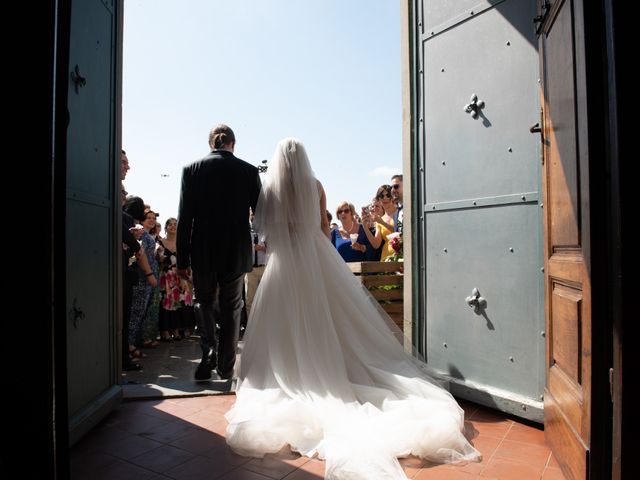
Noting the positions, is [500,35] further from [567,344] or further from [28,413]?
[28,413]

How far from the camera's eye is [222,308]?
4301 millimetres

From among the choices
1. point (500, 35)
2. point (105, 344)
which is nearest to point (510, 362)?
point (500, 35)

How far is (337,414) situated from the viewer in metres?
2.89

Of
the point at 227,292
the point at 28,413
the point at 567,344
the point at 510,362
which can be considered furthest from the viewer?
the point at 227,292

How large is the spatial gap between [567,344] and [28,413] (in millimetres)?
2201

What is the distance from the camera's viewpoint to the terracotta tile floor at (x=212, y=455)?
7.95 ft

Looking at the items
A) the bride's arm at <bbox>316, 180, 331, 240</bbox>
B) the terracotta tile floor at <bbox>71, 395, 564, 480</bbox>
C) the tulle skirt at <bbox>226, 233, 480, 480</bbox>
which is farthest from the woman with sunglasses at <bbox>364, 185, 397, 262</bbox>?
the terracotta tile floor at <bbox>71, 395, 564, 480</bbox>

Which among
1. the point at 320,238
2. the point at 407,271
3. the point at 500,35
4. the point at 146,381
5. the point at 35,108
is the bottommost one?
the point at 146,381

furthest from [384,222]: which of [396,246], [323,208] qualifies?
[323,208]

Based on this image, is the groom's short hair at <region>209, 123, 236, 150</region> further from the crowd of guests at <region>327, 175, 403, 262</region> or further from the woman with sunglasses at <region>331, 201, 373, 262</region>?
the woman with sunglasses at <region>331, 201, 373, 262</region>

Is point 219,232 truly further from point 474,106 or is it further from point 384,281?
point 474,106

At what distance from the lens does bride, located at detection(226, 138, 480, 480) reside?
2.57m

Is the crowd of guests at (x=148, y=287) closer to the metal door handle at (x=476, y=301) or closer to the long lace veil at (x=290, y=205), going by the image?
the long lace veil at (x=290, y=205)

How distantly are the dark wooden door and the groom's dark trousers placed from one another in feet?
8.56
